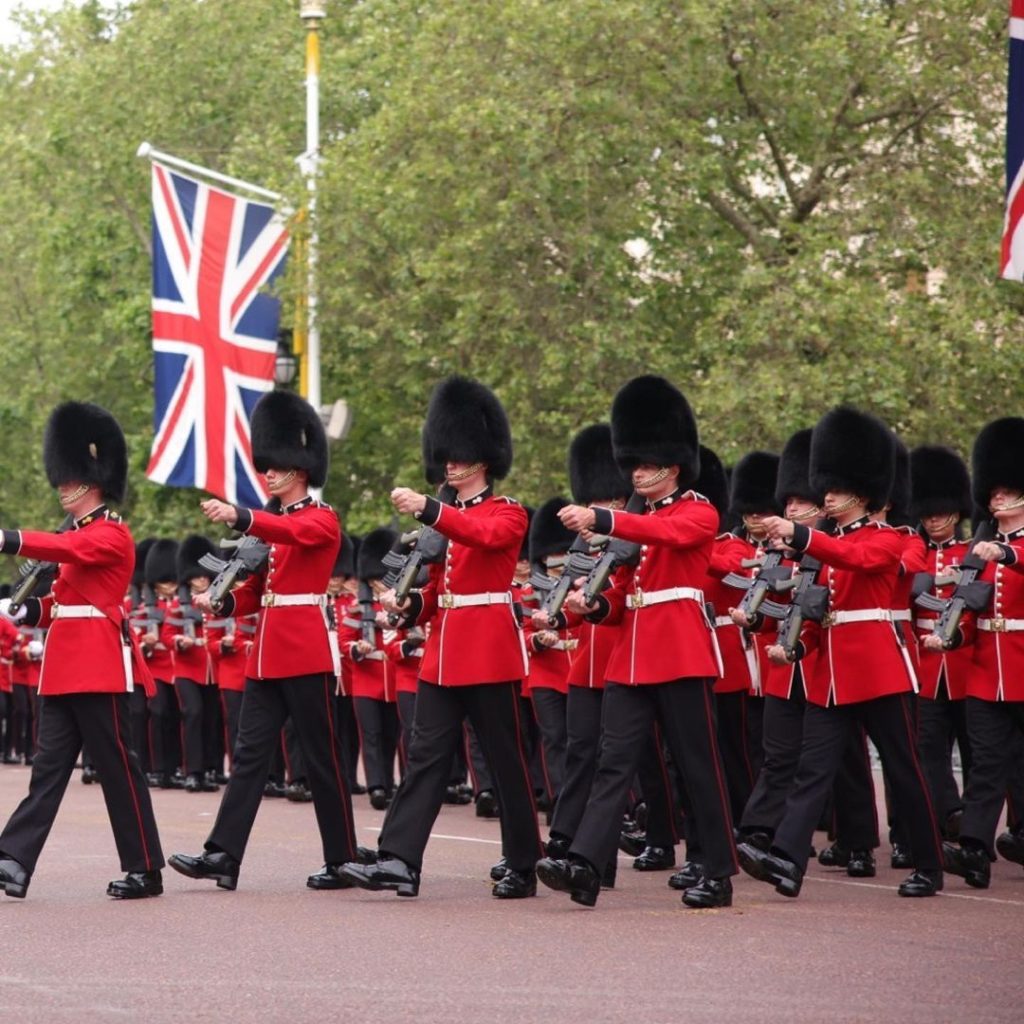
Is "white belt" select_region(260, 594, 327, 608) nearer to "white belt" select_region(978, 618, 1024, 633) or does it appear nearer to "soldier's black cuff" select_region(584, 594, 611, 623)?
"soldier's black cuff" select_region(584, 594, 611, 623)

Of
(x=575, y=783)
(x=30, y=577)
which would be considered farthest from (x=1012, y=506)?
(x=30, y=577)

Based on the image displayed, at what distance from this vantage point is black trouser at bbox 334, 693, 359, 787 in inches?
658

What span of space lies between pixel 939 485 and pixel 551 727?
2.54 m

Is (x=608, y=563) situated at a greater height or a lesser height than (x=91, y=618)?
greater

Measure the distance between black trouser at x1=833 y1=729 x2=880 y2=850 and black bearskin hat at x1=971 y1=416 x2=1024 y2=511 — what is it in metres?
1.09

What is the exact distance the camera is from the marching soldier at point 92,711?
9570mm

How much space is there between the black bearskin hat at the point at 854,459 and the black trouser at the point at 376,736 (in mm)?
6541

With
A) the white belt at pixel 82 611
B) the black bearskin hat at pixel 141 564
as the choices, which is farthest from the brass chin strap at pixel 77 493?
the black bearskin hat at pixel 141 564

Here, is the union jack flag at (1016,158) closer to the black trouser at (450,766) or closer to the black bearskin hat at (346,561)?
the black trouser at (450,766)

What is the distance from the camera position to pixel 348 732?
17375mm

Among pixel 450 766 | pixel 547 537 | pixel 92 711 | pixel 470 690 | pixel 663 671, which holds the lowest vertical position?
pixel 450 766

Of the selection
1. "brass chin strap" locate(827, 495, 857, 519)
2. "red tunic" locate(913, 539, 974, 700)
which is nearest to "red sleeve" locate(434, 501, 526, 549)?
"brass chin strap" locate(827, 495, 857, 519)

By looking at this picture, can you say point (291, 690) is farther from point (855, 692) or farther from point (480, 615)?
point (855, 692)

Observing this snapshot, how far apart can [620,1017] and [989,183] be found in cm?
1604
